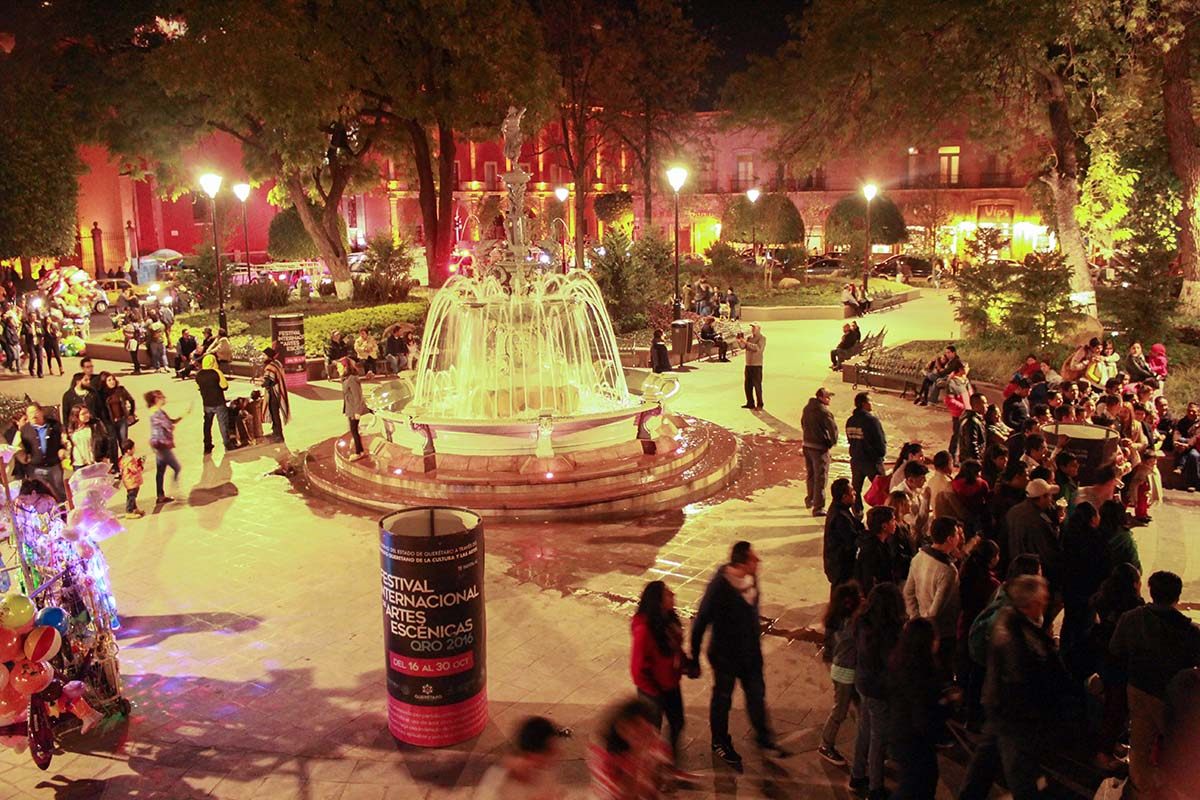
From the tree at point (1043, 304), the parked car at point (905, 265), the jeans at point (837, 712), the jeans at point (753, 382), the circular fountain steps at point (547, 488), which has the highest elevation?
the parked car at point (905, 265)

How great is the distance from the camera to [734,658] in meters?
6.45

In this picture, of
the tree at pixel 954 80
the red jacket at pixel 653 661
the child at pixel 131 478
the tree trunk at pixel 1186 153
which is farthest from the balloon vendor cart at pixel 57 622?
the tree trunk at pixel 1186 153

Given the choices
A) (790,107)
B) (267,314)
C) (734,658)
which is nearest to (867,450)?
(734,658)

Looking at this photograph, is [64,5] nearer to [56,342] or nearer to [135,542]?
[56,342]

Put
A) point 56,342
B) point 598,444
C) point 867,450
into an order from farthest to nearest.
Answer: point 56,342
point 598,444
point 867,450

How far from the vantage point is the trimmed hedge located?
23.6m

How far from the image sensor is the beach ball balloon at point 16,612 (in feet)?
21.6

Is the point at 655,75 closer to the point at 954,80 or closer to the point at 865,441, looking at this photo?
the point at 954,80

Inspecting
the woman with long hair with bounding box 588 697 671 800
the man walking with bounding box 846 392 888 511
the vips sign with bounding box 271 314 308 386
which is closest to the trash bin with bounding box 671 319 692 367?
the vips sign with bounding box 271 314 308 386

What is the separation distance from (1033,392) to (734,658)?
29.3 feet

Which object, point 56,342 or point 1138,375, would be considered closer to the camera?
point 1138,375

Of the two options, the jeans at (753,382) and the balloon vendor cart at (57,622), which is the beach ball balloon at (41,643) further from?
the jeans at (753,382)

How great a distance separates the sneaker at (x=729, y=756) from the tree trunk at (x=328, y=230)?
87.1 ft

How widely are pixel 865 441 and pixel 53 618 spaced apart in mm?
7626
